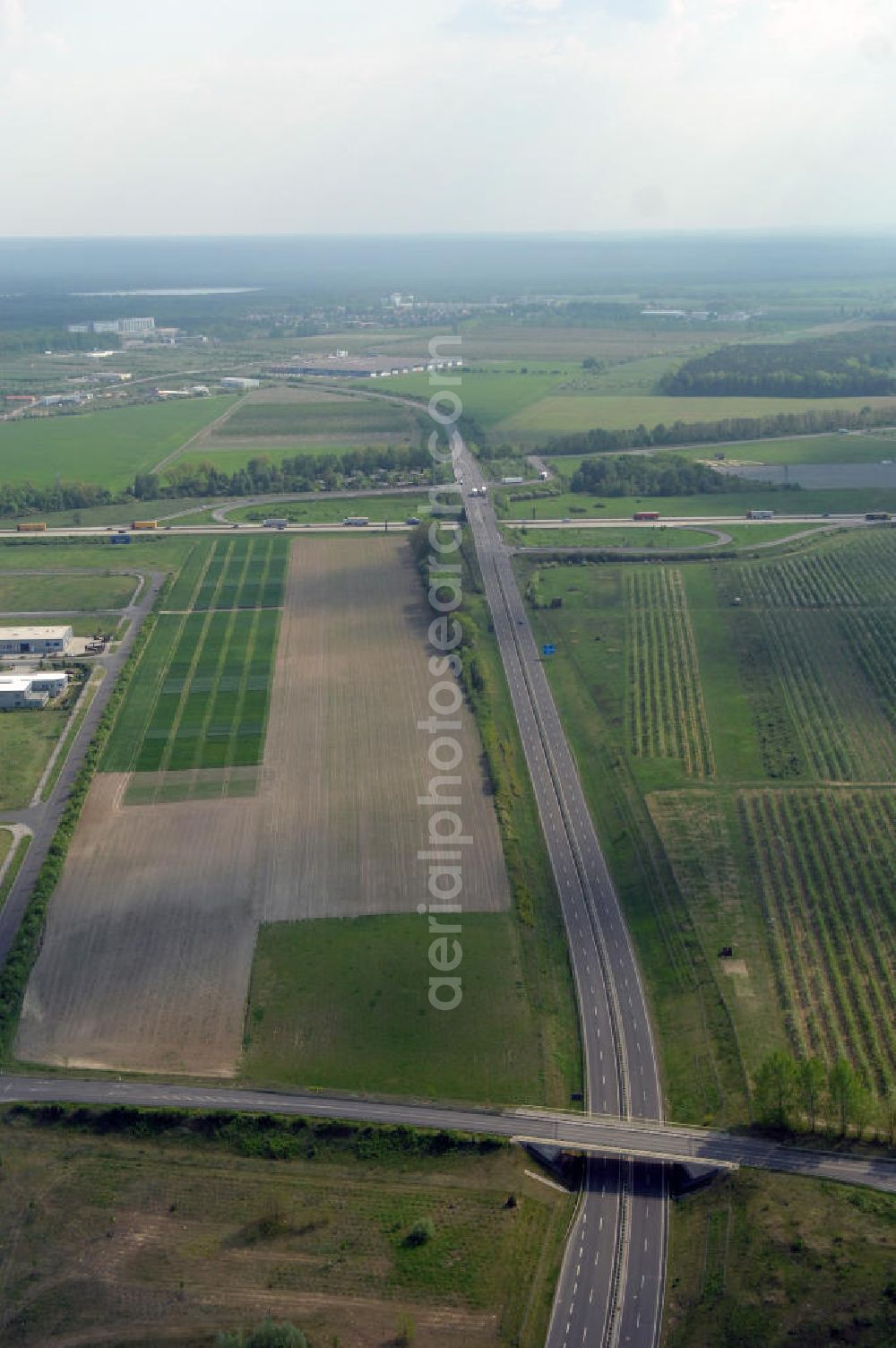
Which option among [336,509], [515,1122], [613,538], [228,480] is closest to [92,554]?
[228,480]

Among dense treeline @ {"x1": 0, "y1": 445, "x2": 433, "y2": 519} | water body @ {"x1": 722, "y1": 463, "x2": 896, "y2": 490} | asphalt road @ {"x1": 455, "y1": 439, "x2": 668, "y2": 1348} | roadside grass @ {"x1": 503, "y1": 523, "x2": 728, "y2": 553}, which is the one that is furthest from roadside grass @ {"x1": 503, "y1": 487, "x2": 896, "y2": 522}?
asphalt road @ {"x1": 455, "y1": 439, "x2": 668, "y2": 1348}

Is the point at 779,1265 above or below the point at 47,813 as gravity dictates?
below

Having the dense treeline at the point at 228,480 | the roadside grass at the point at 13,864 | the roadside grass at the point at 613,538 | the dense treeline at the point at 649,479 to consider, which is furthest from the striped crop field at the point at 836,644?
the dense treeline at the point at 228,480

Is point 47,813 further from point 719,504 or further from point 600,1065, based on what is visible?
point 719,504

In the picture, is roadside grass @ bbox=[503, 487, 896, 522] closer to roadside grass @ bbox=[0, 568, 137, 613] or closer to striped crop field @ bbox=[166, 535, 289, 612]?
striped crop field @ bbox=[166, 535, 289, 612]

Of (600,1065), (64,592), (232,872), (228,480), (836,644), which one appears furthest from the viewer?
(228,480)

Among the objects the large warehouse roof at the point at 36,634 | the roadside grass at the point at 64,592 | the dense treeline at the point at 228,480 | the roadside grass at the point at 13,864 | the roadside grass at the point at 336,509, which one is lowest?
the roadside grass at the point at 13,864

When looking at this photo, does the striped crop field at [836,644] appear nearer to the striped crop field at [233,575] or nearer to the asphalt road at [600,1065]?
the asphalt road at [600,1065]
